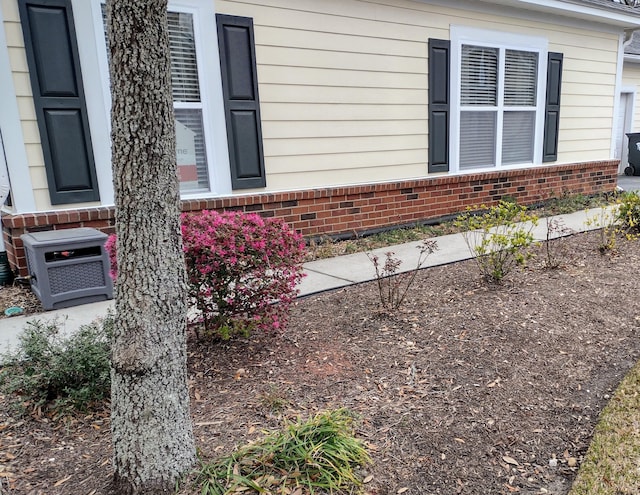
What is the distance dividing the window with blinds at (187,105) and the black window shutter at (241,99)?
285 mm

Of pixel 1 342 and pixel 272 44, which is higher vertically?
Result: pixel 272 44

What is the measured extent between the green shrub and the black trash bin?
13894mm

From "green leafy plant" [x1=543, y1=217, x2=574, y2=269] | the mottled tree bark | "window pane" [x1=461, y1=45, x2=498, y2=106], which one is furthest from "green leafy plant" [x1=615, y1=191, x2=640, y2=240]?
the mottled tree bark

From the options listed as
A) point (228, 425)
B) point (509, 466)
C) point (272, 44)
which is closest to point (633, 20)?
point (272, 44)

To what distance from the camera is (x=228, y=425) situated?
2.20 metres

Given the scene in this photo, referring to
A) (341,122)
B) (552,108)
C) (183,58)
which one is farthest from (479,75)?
(183,58)

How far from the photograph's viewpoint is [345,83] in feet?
18.9

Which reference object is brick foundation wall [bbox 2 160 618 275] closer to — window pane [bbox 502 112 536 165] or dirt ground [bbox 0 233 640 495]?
window pane [bbox 502 112 536 165]

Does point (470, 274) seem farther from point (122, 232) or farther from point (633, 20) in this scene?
point (633, 20)

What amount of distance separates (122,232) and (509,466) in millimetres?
1836

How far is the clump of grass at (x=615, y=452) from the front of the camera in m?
1.89

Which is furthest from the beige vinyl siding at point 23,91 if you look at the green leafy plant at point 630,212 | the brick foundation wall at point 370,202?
the green leafy plant at point 630,212

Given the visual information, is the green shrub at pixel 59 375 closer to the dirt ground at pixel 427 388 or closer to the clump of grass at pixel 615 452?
the dirt ground at pixel 427 388

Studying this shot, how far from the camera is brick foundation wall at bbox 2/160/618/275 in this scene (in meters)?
4.37
